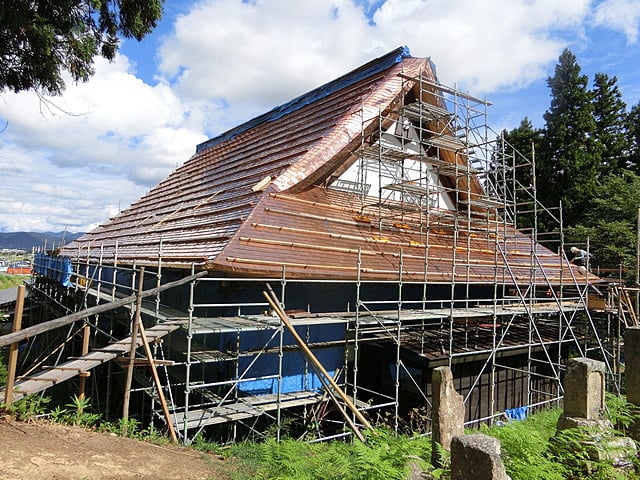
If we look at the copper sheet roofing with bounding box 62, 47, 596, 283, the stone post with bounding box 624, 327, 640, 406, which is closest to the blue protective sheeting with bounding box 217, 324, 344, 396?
the copper sheet roofing with bounding box 62, 47, 596, 283

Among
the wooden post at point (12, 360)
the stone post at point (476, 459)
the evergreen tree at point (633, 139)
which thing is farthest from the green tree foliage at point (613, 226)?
the wooden post at point (12, 360)

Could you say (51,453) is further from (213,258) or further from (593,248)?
(593,248)

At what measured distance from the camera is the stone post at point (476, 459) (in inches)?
127

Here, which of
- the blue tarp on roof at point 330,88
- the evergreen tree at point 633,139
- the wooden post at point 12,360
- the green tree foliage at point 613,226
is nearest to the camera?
the wooden post at point 12,360

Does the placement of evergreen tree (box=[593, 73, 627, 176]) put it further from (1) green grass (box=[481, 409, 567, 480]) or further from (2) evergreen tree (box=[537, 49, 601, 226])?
(1) green grass (box=[481, 409, 567, 480])

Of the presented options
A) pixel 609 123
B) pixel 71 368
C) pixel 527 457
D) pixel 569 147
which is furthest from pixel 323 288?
pixel 609 123

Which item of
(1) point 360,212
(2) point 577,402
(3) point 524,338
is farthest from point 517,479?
(3) point 524,338

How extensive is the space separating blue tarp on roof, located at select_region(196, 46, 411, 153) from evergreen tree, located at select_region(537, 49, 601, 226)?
67.9ft

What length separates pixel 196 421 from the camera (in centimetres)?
737

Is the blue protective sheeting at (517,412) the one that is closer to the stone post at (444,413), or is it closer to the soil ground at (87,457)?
the stone post at (444,413)

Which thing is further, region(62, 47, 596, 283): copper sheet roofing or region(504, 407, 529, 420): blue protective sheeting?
region(504, 407, 529, 420): blue protective sheeting

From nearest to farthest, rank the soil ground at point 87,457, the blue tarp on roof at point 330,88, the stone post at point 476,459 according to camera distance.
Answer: the stone post at point 476,459 → the soil ground at point 87,457 → the blue tarp on roof at point 330,88

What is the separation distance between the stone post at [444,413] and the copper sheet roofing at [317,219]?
377 cm

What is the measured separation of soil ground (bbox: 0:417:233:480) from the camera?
14.5ft
